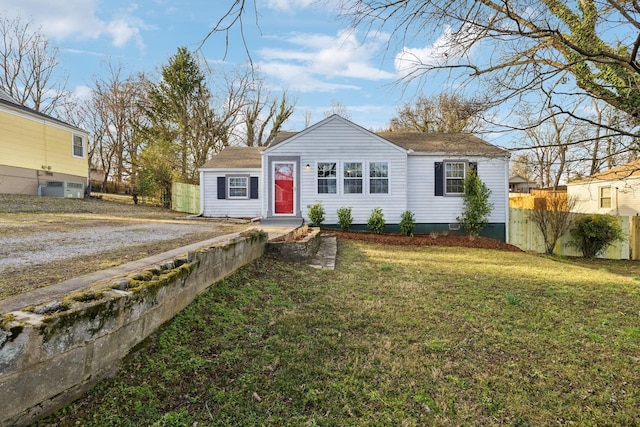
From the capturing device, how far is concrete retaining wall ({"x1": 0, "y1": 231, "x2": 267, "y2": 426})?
1.51 metres

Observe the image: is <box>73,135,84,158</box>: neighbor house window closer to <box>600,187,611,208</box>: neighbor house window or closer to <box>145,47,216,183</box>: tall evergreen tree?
<box>145,47,216,183</box>: tall evergreen tree

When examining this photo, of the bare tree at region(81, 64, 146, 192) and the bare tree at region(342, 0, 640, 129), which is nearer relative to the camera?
the bare tree at region(342, 0, 640, 129)

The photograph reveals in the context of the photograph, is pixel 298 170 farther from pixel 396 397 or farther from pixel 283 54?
pixel 396 397

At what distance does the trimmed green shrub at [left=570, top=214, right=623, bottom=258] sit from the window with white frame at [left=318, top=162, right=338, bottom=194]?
835 cm

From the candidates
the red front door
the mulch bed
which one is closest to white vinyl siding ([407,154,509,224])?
the mulch bed

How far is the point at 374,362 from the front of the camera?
2.68 m

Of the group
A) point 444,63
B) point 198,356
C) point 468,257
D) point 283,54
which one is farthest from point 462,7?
point 468,257

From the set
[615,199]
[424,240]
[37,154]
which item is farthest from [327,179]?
[615,199]

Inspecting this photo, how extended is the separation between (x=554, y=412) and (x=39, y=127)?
20.5m

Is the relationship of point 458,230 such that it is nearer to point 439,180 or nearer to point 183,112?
point 439,180

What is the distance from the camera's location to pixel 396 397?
2260 mm

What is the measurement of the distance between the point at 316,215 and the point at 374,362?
29.9ft

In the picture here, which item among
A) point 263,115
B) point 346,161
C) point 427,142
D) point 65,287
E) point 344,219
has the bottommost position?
point 65,287

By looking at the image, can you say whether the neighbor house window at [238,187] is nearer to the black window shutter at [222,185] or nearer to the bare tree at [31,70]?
the black window shutter at [222,185]
